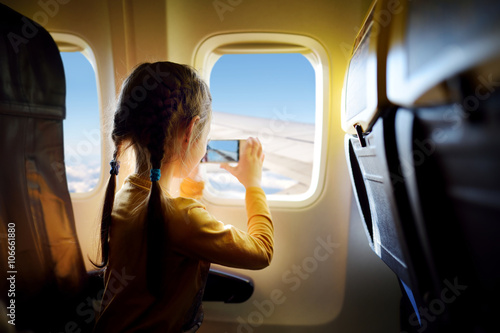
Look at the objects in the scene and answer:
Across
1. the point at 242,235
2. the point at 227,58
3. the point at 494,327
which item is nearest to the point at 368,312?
the point at 242,235

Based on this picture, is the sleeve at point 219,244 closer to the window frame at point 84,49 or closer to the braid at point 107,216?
the braid at point 107,216

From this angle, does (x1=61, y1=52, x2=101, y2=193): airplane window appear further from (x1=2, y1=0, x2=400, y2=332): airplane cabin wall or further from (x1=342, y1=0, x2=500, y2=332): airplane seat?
(x1=342, y1=0, x2=500, y2=332): airplane seat

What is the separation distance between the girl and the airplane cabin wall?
59cm

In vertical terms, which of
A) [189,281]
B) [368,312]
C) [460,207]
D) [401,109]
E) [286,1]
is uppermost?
[286,1]

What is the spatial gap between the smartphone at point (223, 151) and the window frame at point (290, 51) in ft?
1.14

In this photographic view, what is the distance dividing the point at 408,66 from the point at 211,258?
668mm

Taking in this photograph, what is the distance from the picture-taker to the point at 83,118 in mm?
1574

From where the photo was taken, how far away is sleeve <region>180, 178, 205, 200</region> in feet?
4.09

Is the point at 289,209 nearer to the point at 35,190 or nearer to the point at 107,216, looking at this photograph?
the point at 107,216

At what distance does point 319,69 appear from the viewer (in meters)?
1.36

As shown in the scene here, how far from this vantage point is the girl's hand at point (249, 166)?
1.05 metres

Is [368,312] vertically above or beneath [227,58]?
beneath

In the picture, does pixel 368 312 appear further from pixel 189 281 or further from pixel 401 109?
pixel 401 109

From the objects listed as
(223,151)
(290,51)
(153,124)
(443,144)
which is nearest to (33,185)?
(153,124)
